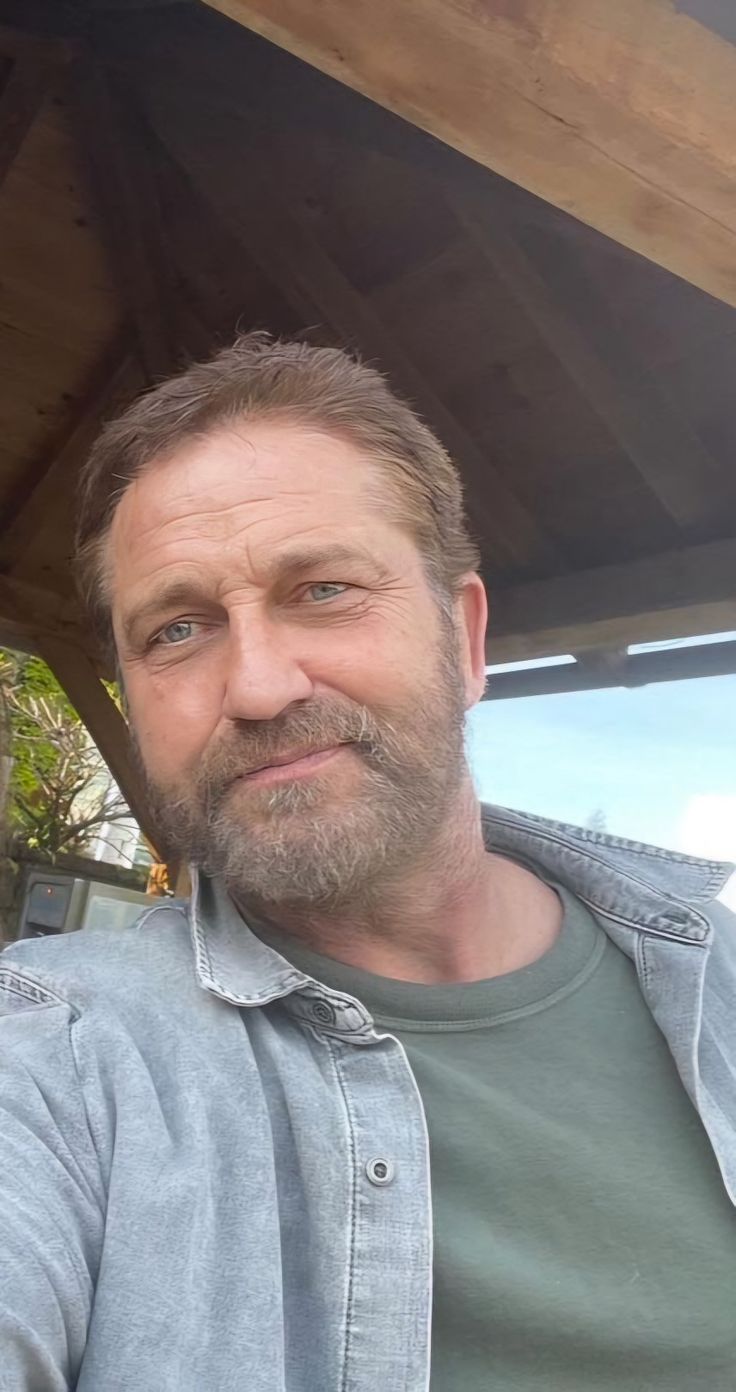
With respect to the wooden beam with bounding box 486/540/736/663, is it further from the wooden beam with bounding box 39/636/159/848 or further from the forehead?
the wooden beam with bounding box 39/636/159/848

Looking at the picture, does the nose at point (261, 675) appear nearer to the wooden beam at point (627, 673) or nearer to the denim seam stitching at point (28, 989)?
the denim seam stitching at point (28, 989)

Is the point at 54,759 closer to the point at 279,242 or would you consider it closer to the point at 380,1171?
the point at 279,242

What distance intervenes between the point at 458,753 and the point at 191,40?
1.88m

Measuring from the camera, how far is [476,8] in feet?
3.09

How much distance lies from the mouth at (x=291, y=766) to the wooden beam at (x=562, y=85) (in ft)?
2.16

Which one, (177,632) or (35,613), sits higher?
(35,613)

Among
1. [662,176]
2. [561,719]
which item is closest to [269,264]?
[561,719]

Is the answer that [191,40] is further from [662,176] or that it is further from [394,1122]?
[394,1122]

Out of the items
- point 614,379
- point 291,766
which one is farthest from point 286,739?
point 614,379

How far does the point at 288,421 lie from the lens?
4.16ft


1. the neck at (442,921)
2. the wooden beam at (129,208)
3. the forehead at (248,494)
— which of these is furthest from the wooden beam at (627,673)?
the forehead at (248,494)

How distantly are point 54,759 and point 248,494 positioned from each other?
871 centimetres

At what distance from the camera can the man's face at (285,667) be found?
3.51ft

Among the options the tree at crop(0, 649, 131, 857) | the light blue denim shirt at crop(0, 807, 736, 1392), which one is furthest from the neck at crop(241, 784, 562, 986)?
the tree at crop(0, 649, 131, 857)
